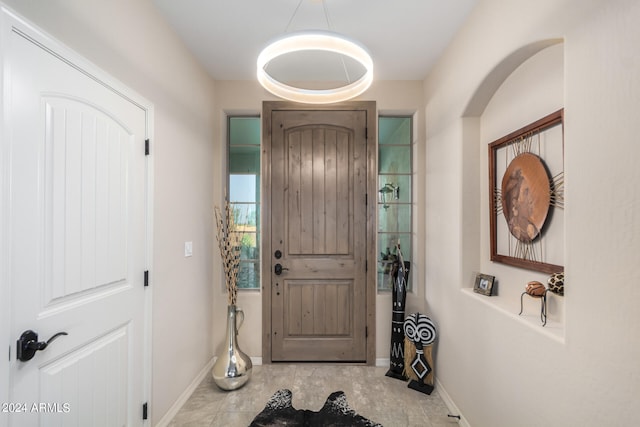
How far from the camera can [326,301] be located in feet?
9.53

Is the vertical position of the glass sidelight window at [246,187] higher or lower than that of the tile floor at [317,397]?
higher

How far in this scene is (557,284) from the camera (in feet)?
4.24

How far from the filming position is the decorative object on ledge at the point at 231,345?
2.38 m

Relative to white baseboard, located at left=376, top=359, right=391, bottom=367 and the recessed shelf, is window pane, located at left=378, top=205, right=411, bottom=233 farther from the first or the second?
white baseboard, located at left=376, top=359, right=391, bottom=367

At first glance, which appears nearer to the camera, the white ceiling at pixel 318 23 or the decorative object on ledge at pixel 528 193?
the decorative object on ledge at pixel 528 193

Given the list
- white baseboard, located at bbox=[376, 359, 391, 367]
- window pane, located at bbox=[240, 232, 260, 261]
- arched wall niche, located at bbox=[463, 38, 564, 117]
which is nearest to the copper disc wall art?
arched wall niche, located at bbox=[463, 38, 564, 117]

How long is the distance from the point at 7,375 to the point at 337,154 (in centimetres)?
254

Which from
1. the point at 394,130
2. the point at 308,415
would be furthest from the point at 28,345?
the point at 394,130

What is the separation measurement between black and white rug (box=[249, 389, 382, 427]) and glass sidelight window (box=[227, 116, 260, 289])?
1.13 meters

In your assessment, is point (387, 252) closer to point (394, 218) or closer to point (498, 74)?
point (394, 218)

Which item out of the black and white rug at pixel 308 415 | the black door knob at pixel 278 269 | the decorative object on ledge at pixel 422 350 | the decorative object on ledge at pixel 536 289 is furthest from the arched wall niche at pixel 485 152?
the black door knob at pixel 278 269

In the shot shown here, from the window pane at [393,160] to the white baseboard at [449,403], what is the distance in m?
1.94

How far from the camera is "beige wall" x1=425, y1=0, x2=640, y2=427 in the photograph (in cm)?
94

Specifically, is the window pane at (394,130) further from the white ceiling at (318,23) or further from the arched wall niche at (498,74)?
the arched wall niche at (498,74)
